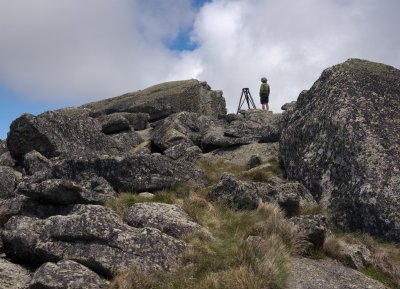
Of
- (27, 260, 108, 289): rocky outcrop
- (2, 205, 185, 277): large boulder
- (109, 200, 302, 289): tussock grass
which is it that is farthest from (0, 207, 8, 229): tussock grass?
(109, 200, 302, 289): tussock grass

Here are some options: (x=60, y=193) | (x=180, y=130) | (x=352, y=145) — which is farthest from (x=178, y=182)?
(x=180, y=130)

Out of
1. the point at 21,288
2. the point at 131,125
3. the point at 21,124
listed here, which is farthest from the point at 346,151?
the point at 131,125

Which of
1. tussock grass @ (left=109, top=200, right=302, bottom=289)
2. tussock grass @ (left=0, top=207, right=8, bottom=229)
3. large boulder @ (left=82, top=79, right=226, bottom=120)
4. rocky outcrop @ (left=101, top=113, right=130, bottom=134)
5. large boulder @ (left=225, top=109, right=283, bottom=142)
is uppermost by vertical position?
large boulder @ (left=82, top=79, right=226, bottom=120)

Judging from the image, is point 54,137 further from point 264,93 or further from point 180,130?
point 264,93

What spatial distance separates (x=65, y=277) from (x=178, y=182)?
8.04 meters

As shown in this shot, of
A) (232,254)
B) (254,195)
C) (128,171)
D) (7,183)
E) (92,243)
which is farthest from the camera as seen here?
(7,183)

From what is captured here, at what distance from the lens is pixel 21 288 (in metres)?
10.7

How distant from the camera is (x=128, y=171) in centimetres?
1761

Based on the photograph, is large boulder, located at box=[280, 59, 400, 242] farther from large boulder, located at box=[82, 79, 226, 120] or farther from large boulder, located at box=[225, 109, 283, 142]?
large boulder, located at box=[82, 79, 226, 120]

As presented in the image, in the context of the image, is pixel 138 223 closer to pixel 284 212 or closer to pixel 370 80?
pixel 284 212

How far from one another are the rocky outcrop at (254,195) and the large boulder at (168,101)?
22046mm

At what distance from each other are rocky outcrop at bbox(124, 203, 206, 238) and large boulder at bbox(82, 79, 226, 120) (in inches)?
976

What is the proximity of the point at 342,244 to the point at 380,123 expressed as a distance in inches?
256

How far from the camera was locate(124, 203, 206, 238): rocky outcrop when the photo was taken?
44.8 feet
